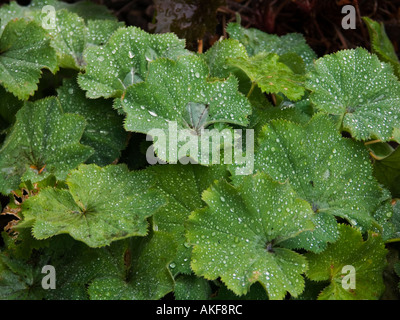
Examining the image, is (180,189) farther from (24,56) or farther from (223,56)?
(24,56)

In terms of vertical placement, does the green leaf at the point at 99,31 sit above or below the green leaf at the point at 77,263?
above

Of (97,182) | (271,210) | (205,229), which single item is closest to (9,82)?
(97,182)

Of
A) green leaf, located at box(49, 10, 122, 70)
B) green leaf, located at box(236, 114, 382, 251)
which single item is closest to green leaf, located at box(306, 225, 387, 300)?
green leaf, located at box(236, 114, 382, 251)

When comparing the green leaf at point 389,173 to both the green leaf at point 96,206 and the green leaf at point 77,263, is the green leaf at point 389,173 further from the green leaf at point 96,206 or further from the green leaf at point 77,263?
the green leaf at point 77,263

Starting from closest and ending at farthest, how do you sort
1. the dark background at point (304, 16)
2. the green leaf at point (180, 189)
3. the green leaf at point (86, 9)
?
the green leaf at point (180, 189) → the green leaf at point (86, 9) → the dark background at point (304, 16)

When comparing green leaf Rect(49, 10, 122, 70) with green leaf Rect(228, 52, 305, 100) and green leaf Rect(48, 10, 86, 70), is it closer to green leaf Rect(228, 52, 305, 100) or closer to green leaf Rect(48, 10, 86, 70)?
green leaf Rect(48, 10, 86, 70)

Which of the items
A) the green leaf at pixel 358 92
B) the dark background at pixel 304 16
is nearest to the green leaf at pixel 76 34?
the dark background at pixel 304 16
